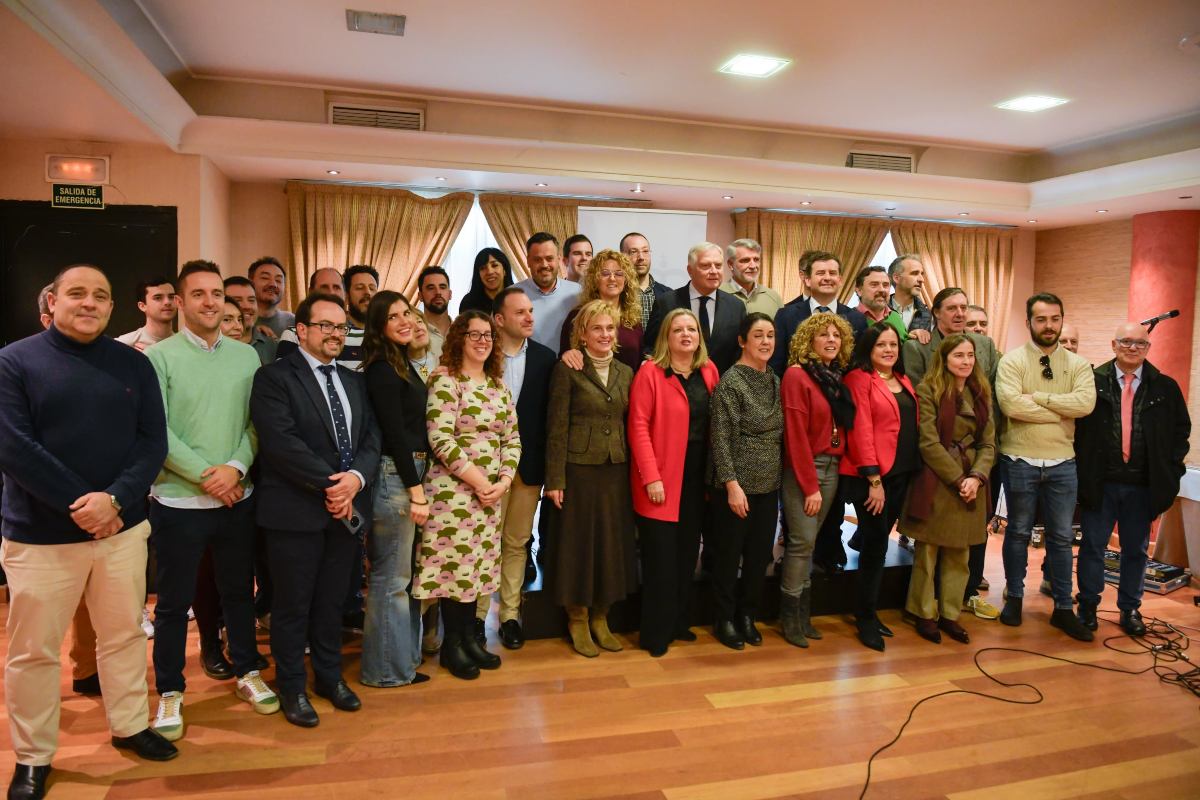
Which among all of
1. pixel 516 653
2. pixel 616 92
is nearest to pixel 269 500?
pixel 516 653

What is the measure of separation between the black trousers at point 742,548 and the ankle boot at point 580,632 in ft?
2.18

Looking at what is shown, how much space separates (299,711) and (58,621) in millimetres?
892

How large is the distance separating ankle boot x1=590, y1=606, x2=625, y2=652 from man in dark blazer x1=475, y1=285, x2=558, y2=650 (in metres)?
0.39

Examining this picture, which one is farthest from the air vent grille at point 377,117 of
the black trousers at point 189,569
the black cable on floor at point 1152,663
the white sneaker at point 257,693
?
the black cable on floor at point 1152,663

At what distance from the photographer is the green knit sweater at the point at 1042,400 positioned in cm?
404

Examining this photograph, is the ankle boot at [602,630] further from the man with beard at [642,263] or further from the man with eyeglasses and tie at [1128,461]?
the man with eyeglasses and tie at [1128,461]

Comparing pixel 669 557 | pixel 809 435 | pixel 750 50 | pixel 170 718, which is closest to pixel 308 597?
pixel 170 718

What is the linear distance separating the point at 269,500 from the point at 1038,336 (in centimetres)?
391

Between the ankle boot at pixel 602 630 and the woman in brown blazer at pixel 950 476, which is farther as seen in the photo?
the woman in brown blazer at pixel 950 476

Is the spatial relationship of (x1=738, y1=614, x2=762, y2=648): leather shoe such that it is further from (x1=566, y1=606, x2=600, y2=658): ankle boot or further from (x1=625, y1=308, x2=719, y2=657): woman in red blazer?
(x1=566, y1=606, x2=600, y2=658): ankle boot

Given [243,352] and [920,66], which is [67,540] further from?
[920,66]

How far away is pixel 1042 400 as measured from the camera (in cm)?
406

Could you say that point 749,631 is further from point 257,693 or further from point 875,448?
point 257,693

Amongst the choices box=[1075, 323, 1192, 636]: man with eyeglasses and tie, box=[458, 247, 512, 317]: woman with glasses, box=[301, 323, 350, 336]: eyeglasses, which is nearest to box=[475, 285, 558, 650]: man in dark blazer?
box=[458, 247, 512, 317]: woman with glasses
